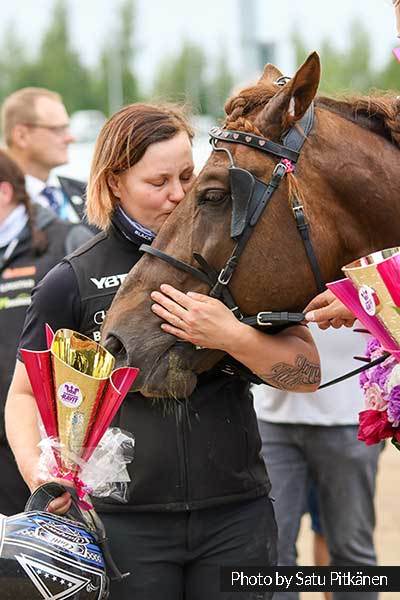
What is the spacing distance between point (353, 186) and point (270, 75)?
502 mm

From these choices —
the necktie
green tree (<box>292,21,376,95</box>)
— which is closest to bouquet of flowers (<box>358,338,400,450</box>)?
the necktie

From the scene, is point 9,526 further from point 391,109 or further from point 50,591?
point 391,109

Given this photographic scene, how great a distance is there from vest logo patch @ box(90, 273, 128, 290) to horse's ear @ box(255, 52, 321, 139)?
631mm

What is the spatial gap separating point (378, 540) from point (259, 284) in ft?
13.9

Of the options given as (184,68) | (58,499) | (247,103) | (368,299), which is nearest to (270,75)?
(247,103)

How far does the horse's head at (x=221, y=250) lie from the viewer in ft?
9.49

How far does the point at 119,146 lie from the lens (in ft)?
10.5

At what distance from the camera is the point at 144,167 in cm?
320

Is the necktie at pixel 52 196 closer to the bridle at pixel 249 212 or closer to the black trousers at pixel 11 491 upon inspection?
the black trousers at pixel 11 491

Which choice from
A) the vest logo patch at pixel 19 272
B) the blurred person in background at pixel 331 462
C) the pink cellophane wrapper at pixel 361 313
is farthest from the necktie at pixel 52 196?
the pink cellophane wrapper at pixel 361 313

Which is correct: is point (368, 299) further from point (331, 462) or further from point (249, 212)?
point (331, 462)

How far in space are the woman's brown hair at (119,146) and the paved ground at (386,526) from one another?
3479 mm

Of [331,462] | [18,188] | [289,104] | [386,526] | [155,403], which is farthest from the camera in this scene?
[386,526]

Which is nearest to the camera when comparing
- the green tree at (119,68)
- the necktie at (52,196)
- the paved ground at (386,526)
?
the paved ground at (386,526)
